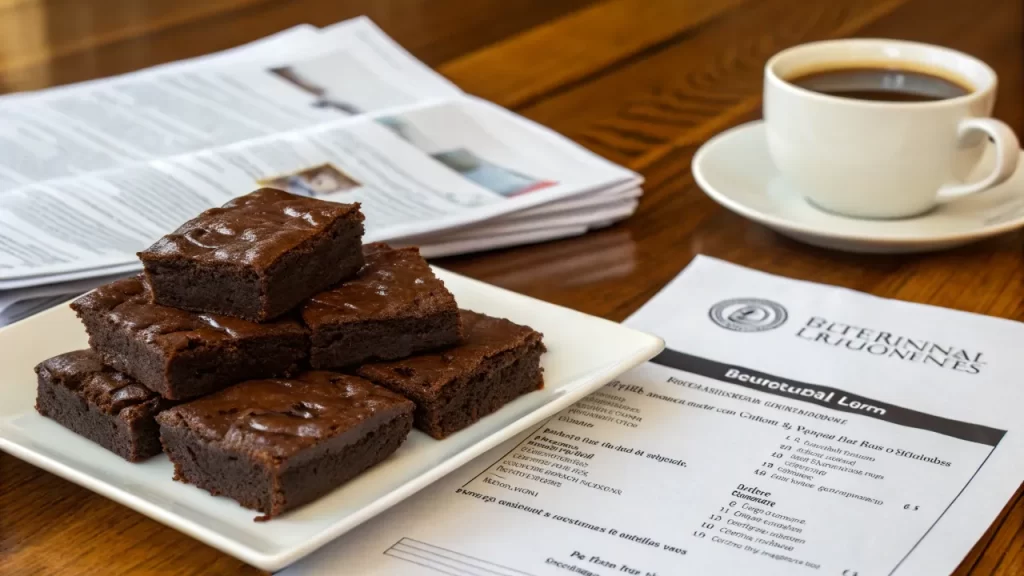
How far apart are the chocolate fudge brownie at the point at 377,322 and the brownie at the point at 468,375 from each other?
14 millimetres

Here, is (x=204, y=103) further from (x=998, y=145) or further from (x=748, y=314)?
(x=998, y=145)

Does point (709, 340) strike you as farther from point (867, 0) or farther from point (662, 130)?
point (867, 0)

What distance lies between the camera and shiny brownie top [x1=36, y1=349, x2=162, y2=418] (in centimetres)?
77

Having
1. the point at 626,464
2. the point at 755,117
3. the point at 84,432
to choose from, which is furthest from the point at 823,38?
the point at 84,432

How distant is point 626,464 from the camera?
806 millimetres

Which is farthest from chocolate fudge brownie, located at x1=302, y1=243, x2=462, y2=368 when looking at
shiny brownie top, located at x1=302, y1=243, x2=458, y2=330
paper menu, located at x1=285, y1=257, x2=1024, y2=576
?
paper menu, located at x1=285, y1=257, x2=1024, y2=576

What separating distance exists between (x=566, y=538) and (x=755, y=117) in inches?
36.7

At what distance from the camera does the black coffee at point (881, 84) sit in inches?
46.1

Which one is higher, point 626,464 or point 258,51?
point 258,51

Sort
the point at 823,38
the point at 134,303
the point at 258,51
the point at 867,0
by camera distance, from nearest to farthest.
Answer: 1. the point at 134,303
2. the point at 258,51
3. the point at 823,38
4. the point at 867,0

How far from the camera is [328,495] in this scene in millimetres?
730

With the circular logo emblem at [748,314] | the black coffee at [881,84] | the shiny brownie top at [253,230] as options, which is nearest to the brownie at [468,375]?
the shiny brownie top at [253,230]

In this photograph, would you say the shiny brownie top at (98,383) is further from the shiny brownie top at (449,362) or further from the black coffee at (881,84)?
the black coffee at (881,84)

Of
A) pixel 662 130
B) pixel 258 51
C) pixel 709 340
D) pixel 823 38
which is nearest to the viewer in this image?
pixel 709 340
